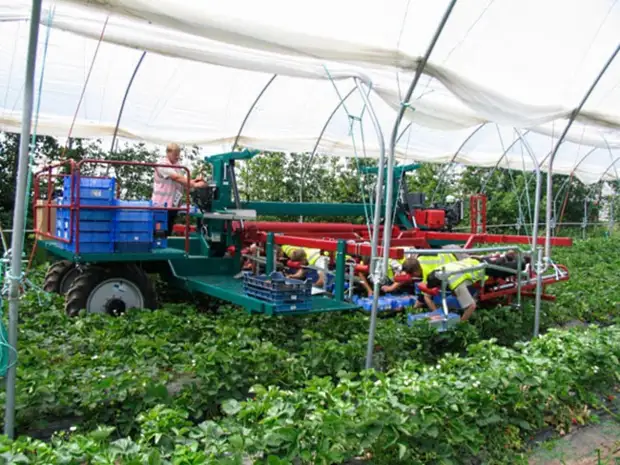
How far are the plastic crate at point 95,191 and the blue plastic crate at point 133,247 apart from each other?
0.48 metres

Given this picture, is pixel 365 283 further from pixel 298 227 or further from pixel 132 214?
pixel 132 214

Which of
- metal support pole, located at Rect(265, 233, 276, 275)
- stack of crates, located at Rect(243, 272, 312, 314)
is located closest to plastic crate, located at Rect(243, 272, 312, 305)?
stack of crates, located at Rect(243, 272, 312, 314)

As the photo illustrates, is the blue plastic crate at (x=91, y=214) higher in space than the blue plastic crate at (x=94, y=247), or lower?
Answer: higher

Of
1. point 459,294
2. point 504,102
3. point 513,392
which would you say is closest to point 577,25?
point 504,102

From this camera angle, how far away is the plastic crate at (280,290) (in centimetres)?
499

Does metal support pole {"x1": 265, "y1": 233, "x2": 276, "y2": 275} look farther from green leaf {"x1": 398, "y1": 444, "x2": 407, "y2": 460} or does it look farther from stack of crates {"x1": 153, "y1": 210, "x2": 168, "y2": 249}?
green leaf {"x1": 398, "y1": 444, "x2": 407, "y2": 460}

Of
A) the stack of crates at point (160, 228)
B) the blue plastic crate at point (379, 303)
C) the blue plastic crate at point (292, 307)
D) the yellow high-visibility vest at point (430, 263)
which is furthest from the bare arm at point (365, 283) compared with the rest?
the stack of crates at point (160, 228)

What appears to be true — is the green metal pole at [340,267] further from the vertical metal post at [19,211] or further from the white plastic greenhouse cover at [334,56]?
the vertical metal post at [19,211]

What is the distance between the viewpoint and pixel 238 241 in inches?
280

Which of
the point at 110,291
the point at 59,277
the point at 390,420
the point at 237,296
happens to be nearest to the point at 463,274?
the point at 237,296

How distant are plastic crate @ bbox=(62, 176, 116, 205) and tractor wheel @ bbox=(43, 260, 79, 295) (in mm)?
1289

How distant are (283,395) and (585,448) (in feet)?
7.08

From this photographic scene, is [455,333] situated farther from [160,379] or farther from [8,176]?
[8,176]

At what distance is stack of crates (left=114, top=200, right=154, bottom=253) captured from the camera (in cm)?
587
